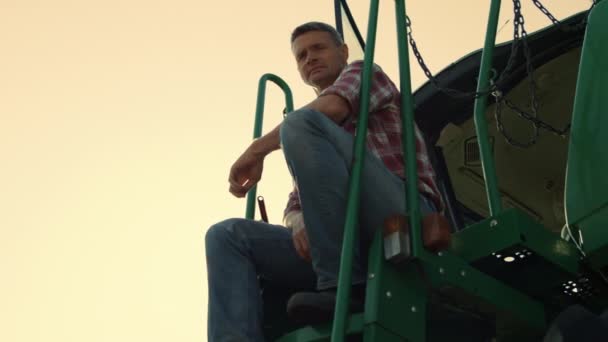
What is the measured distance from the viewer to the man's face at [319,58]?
440 centimetres

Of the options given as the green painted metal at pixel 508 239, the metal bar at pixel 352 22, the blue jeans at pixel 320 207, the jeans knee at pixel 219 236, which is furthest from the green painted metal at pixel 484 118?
the metal bar at pixel 352 22

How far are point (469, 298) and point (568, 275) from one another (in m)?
0.45

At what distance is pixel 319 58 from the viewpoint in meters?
4.42

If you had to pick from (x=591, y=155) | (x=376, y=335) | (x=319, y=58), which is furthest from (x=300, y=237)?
(x=591, y=155)

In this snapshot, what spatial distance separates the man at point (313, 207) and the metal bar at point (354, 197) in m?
0.09

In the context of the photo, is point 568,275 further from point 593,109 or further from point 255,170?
point 255,170

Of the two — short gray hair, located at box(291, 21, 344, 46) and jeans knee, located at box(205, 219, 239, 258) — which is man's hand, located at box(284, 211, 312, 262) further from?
short gray hair, located at box(291, 21, 344, 46)

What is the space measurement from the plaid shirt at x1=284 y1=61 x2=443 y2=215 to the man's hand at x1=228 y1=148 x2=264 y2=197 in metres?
0.31

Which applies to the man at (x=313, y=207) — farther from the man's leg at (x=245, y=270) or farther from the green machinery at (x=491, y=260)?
the green machinery at (x=491, y=260)

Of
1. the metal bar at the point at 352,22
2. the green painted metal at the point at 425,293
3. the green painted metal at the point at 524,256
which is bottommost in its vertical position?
the green painted metal at the point at 425,293

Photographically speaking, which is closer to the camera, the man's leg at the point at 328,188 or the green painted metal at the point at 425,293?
the green painted metal at the point at 425,293

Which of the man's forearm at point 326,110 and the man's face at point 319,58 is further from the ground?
the man's face at point 319,58

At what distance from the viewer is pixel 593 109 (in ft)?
12.8

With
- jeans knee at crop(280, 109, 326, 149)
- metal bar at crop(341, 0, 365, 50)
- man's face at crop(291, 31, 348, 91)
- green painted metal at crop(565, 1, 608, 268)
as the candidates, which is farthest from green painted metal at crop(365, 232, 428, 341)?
metal bar at crop(341, 0, 365, 50)
